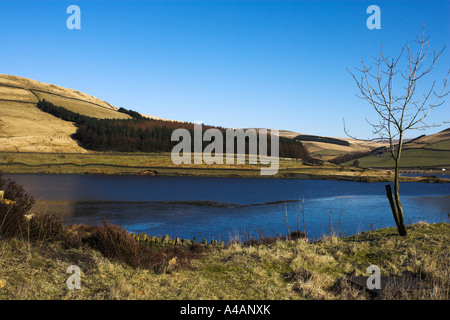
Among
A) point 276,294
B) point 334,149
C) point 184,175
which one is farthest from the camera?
point 334,149

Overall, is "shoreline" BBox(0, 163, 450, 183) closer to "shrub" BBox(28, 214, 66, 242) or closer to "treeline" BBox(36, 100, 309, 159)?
"treeline" BBox(36, 100, 309, 159)

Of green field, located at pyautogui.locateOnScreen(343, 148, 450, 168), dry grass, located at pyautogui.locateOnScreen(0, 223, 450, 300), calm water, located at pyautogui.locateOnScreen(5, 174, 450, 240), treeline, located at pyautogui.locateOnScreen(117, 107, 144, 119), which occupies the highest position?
treeline, located at pyautogui.locateOnScreen(117, 107, 144, 119)

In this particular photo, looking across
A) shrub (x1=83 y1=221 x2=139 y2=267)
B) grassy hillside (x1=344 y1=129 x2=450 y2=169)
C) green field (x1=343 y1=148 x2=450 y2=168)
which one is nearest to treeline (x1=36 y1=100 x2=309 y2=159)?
green field (x1=343 y1=148 x2=450 y2=168)

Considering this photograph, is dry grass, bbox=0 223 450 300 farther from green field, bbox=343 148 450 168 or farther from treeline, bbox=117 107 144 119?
treeline, bbox=117 107 144 119

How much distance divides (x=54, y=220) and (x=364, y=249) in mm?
9443

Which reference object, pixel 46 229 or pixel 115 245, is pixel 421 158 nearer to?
pixel 115 245

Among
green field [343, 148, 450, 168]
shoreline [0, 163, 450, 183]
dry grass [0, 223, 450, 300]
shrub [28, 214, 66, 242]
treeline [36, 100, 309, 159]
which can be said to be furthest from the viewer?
green field [343, 148, 450, 168]

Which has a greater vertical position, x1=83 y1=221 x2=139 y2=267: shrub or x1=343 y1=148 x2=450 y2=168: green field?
x1=343 y1=148 x2=450 y2=168: green field

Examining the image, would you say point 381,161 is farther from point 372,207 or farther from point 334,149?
point 372,207

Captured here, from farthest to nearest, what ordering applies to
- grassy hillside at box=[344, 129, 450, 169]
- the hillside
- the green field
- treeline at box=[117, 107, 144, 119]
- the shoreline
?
treeline at box=[117, 107, 144, 119], grassy hillside at box=[344, 129, 450, 169], the green field, the hillside, the shoreline

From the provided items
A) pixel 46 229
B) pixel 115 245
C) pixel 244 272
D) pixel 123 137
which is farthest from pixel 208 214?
pixel 123 137

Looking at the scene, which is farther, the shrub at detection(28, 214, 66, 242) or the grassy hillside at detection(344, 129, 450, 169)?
the grassy hillside at detection(344, 129, 450, 169)
